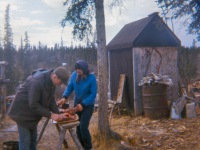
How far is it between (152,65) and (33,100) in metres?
7.18

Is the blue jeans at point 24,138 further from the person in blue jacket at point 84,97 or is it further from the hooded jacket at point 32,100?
the person in blue jacket at point 84,97

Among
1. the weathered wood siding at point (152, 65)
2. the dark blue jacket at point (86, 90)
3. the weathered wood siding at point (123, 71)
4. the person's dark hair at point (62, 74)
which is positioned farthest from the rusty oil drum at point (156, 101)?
the person's dark hair at point (62, 74)

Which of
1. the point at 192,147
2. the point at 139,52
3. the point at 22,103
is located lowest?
the point at 192,147

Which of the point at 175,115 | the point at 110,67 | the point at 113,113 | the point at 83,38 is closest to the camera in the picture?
the point at 83,38

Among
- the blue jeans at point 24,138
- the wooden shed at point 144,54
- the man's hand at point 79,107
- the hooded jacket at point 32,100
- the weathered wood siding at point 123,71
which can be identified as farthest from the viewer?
the weathered wood siding at point 123,71

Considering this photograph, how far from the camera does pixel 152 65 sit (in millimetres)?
10836

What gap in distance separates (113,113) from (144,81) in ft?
6.60

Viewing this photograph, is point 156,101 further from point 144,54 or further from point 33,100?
point 33,100

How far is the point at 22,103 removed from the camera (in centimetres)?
450

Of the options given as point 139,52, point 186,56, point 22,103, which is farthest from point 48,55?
point 22,103

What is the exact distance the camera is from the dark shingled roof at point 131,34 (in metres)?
10.6

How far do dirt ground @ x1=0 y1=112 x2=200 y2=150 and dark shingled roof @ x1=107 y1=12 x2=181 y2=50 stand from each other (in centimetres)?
280

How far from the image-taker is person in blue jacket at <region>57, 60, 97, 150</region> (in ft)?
18.5

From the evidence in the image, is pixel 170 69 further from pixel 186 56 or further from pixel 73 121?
pixel 186 56
